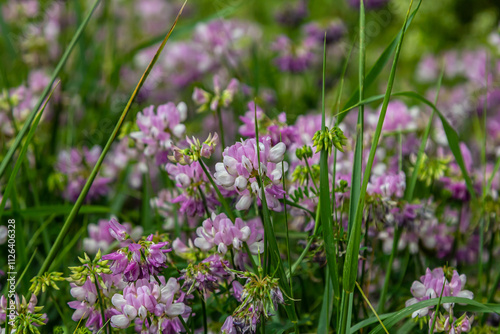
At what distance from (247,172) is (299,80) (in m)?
2.19

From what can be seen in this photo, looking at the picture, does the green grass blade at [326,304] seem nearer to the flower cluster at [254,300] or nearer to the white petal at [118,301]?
the flower cluster at [254,300]

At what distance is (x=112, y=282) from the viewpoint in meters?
0.97

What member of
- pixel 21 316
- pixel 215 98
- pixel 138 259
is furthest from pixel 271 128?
pixel 21 316

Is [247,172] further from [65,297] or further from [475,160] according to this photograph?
[475,160]

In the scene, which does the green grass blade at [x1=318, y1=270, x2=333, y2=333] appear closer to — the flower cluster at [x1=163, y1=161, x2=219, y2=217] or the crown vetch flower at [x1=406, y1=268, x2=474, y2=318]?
the crown vetch flower at [x1=406, y1=268, x2=474, y2=318]

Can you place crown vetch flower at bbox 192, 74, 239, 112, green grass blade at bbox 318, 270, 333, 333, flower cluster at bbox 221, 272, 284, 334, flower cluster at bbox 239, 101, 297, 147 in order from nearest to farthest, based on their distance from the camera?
1. flower cluster at bbox 221, 272, 284, 334
2. green grass blade at bbox 318, 270, 333, 333
3. flower cluster at bbox 239, 101, 297, 147
4. crown vetch flower at bbox 192, 74, 239, 112

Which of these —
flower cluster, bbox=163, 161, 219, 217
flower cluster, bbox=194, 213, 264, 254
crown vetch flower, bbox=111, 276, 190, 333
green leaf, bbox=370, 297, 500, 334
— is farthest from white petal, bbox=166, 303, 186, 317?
green leaf, bbox=370, 297, 500, 334

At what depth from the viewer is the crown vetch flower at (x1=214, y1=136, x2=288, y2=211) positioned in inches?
35.2

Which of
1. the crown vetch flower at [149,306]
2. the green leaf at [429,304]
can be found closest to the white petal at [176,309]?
the crown vetch flower at [149,306]

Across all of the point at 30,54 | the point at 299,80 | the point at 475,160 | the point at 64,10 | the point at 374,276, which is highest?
the point at 64,10

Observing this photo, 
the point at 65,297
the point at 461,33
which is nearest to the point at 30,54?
the point at 65,297

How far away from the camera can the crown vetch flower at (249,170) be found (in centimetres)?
89

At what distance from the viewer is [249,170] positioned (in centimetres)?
89

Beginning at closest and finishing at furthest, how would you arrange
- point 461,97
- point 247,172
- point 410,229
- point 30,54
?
point 247,172 < point 410,229 < point 30,54 < point 461,97
